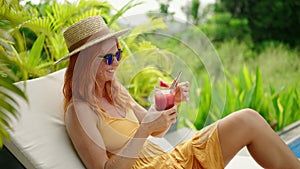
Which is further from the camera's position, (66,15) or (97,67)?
(66,15)

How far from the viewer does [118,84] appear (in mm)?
2463

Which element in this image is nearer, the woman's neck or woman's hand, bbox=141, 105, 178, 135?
woman's hand, bbox=141, 105, 178, 135

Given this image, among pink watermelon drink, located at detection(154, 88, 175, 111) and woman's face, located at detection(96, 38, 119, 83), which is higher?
woman's face, located at detection(96, 38, 119, 83)

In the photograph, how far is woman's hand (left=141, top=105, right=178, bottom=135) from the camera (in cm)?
217

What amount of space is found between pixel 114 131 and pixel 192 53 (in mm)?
458

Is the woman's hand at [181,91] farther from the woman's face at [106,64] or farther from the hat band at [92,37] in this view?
the hat band at [92,37]

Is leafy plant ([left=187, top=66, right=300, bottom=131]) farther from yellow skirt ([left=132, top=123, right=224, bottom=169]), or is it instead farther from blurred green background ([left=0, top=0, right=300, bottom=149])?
yellow skirt ([left=132, top=123, right=224, bottom=169])

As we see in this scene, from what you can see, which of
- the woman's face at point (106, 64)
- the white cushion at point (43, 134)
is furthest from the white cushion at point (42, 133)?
the woman's face at point (106, 64)

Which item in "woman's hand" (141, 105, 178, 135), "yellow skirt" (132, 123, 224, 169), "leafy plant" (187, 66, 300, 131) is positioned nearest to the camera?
"woman's hand" (141, 105, 178, 135)

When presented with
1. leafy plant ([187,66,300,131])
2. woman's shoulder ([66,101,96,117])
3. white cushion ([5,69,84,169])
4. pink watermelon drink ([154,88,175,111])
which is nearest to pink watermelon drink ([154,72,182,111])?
pink watermelon drink ([154,88,175,111])

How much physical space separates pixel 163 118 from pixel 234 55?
4.58 m

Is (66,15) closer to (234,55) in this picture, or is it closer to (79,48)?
(79,48)

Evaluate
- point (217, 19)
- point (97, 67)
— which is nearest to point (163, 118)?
point (97, 67)

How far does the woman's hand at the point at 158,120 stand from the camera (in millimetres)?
2166
